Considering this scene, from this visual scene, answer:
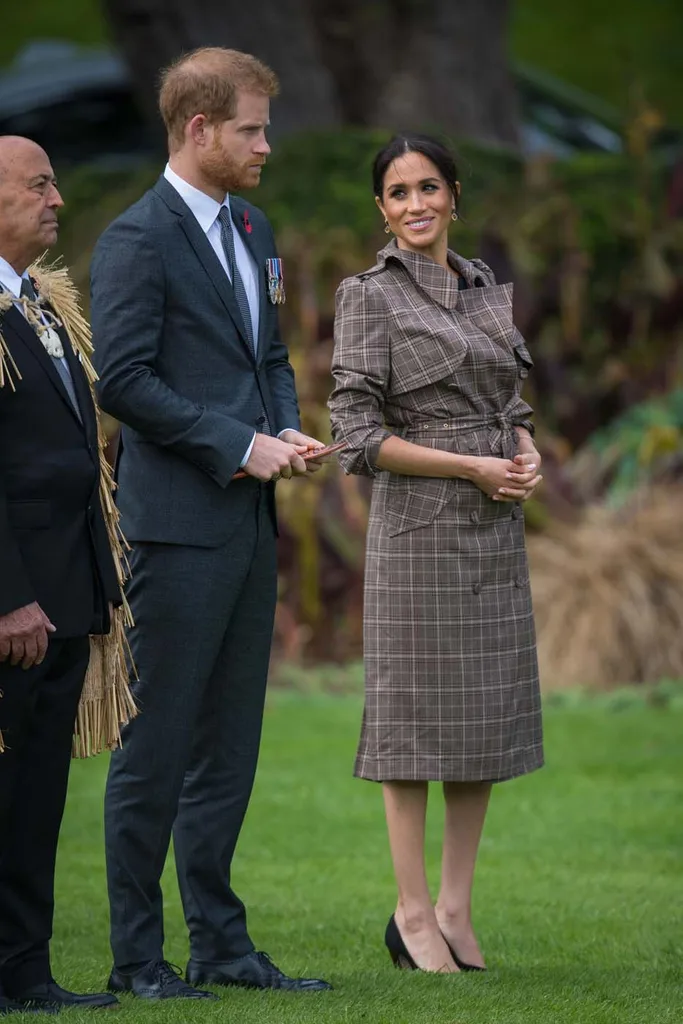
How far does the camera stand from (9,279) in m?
4.05

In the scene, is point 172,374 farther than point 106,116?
No

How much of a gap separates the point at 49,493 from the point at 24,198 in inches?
Answer: 26.2

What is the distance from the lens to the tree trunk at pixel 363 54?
11.1 m

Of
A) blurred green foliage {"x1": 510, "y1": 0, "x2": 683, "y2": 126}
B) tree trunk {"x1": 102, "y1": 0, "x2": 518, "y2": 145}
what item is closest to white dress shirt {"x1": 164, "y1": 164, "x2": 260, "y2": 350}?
tree trunk {"x1": 102, "y1": 0, "x2": 518, "y2": 145}

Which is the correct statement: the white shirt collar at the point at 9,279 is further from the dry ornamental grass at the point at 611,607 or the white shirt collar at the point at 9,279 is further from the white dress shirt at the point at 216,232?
the dry ornamental grass at the point at 611,607

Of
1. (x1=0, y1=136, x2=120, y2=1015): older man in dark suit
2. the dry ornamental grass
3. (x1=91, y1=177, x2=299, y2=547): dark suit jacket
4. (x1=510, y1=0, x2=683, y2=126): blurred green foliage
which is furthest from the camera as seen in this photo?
(x1=510, y1=0, x2=683, y2=126): blurred green foliage

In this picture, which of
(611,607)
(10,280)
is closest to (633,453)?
(611,607)

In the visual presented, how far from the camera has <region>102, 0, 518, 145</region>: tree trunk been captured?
11.1 meters

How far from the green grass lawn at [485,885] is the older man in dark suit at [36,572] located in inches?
12.4

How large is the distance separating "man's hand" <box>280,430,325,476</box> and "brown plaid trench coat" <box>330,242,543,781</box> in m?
0.24

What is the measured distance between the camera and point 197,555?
427cm

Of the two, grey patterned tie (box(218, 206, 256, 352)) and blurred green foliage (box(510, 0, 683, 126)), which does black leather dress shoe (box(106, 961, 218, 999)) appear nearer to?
grey patterned tie (box(218, 206, 256, 352))

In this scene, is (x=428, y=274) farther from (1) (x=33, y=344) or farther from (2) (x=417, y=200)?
(1) (x=33, y=344)

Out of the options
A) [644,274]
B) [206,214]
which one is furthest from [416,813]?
[644,274]
